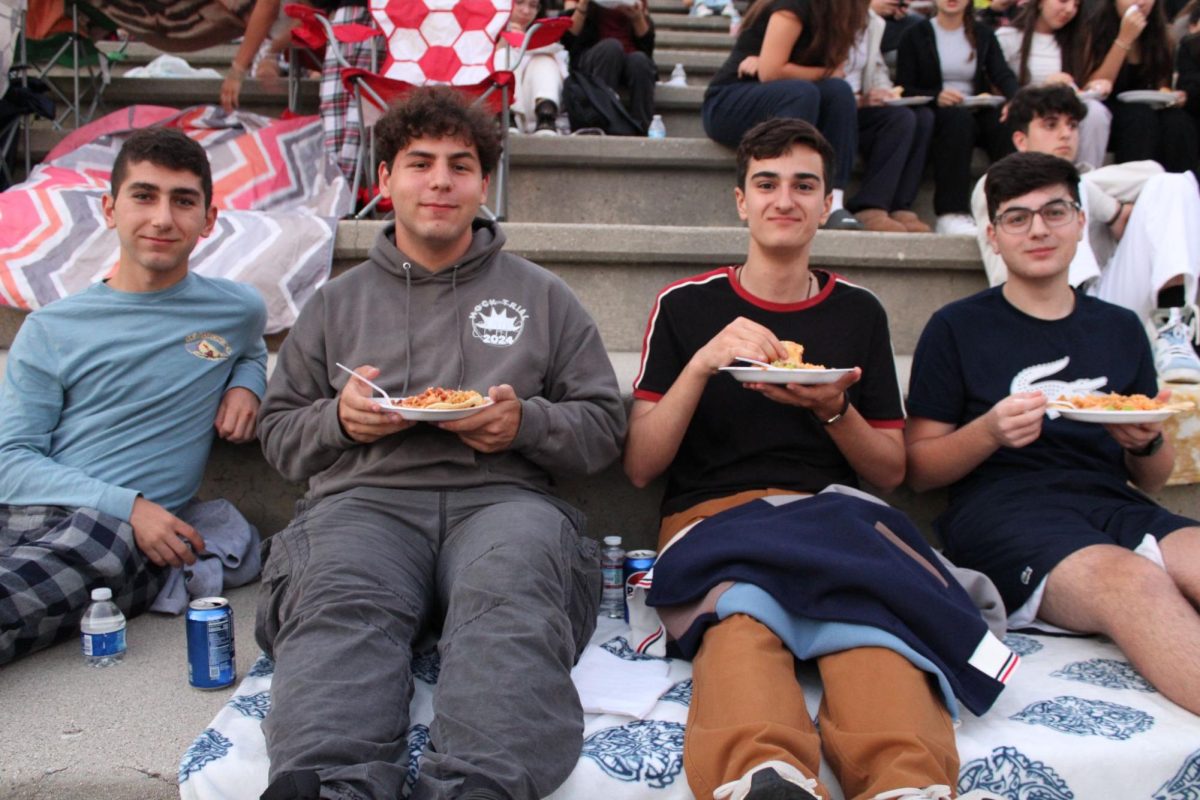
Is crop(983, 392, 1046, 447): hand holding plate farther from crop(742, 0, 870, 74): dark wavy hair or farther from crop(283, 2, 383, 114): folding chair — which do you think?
crop(283, 2, 383, 114): folding chair

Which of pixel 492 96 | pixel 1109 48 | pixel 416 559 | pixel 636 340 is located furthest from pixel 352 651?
pixel 1109 48

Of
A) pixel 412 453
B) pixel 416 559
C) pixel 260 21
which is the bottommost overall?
pixel 416 559

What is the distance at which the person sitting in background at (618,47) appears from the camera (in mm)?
4625

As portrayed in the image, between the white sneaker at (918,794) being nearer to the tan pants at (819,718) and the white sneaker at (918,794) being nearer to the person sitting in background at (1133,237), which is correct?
the tan pants at (819,718)

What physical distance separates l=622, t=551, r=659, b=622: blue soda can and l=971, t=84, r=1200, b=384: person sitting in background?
1.53 meters

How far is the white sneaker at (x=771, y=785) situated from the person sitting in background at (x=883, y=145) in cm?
264

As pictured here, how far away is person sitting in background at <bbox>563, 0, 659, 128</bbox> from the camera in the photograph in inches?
182

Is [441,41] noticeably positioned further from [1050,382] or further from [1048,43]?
[1048,43]

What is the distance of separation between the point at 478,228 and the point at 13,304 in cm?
148

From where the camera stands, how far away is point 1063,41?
4.35m

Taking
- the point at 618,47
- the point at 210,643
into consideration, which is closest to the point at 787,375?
the point at 210,643

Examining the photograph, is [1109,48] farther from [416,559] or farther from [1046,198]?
[416,559]

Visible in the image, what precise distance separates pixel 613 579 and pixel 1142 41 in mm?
3435

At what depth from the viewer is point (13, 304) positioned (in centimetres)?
296
